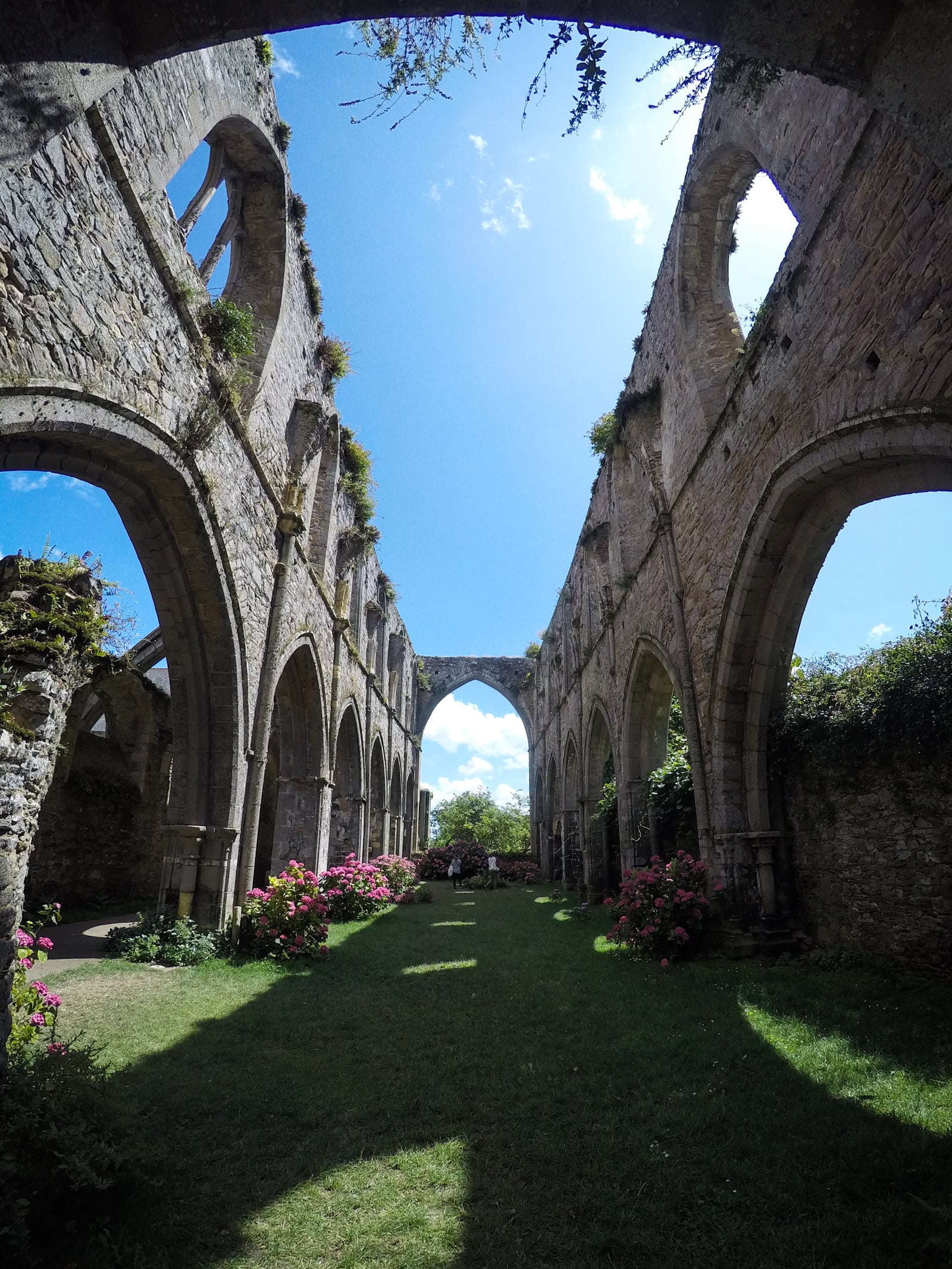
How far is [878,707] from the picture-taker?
20.1ft

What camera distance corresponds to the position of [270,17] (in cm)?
257

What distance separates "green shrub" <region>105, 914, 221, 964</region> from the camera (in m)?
6.48

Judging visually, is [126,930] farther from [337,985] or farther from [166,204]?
[166,204]

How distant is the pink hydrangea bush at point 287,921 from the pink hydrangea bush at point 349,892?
2.82 metres

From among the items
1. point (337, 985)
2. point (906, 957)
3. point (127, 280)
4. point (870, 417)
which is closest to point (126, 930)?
point (337, 985)

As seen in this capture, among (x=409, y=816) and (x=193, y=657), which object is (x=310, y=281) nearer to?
(x=193, y=657)

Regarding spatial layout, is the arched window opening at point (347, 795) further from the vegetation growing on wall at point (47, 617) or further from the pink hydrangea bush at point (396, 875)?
the vegetation growing on wall at point (47, 617)

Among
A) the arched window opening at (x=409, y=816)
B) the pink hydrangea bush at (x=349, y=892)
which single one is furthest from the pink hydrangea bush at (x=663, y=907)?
the arched window opening at (x=409, y=816)

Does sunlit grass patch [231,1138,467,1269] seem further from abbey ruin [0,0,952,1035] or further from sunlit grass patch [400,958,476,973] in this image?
sunlit grass patch [400,958,476,973]

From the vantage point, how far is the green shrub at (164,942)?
648cm

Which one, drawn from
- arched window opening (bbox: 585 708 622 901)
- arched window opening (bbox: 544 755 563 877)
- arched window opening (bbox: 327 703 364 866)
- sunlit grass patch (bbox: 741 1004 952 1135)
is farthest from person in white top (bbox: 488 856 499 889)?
sunlit grass patch (bbox: 741 1004 952 1135)

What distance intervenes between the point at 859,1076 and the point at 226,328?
8.49 meters

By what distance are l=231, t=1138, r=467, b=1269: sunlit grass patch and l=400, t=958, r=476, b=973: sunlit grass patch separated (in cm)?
415

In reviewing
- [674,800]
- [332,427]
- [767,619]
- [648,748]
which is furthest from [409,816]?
[767,619]
